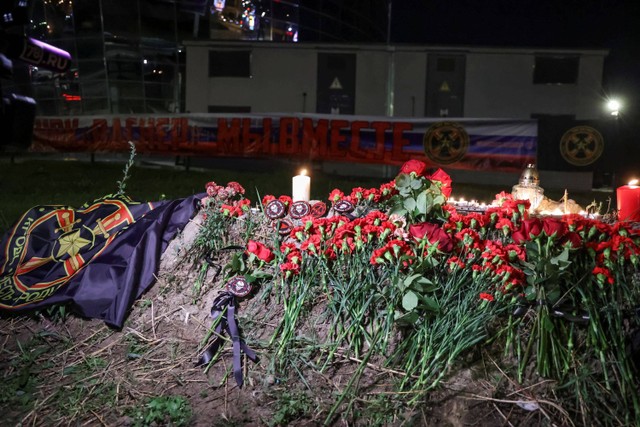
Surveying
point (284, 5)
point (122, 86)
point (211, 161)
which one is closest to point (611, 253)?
point (211, 161)

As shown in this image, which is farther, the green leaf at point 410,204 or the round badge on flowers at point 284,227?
the round badge on flowers at point 284,227

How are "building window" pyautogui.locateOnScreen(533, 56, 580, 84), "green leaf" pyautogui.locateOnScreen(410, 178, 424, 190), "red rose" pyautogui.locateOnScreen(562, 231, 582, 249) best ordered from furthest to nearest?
"building window" pyautogui.locateOnScreen(533, 56, 580, 84) < "green leaf" pyautogui.locateOnScreen(410, 178, 424, 190) < "red rose" pyautogui.locateOnScreen(562, 231, 582, 249)

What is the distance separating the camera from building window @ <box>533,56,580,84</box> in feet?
56.7

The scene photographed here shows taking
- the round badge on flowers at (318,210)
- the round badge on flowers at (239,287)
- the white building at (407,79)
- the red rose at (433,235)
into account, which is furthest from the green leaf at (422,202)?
the white building at (407,79)

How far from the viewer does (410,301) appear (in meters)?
2.24

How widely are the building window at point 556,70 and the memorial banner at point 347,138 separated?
612cm

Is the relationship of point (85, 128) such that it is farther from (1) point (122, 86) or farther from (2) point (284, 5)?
(2) point (284, 5)

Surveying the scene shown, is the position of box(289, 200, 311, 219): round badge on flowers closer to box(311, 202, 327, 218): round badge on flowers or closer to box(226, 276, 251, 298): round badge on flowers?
box(311, 202, 327, 218): round badge on flowers

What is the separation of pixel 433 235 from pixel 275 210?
3.38 feet

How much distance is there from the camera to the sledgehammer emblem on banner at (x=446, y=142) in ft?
40.9

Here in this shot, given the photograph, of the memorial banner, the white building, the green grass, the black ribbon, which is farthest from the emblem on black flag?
the black ribbon

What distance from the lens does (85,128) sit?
52.0 ft

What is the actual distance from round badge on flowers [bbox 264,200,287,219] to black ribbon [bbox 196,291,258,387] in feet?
2.35

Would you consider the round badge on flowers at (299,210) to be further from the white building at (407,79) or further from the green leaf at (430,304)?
the white building at (407,79)
